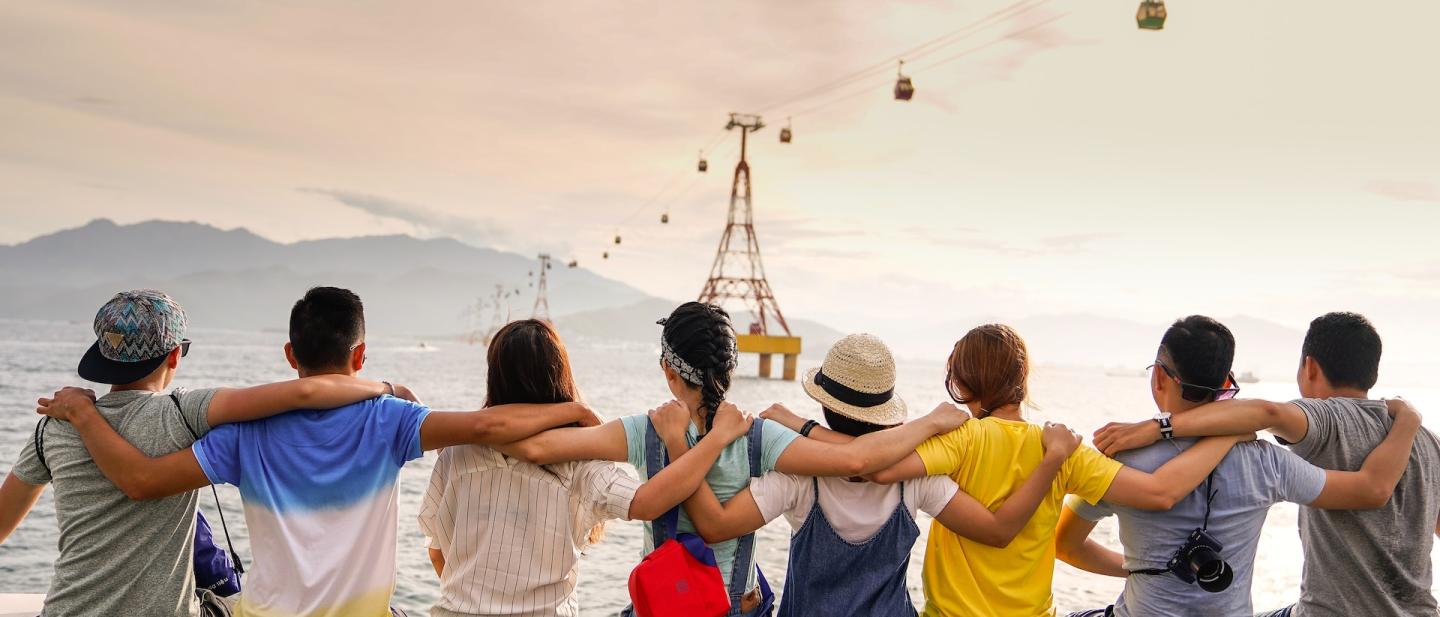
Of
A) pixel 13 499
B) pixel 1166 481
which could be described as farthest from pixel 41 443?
pixel 1166 481

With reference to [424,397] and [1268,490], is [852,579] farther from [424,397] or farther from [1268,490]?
[424,397]

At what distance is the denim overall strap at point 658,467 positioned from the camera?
2.31 meters

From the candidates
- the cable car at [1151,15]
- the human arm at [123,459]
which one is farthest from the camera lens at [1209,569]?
the cable car at [1151,15]

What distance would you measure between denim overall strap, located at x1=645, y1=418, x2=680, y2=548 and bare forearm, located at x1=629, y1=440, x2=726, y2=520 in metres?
0.07

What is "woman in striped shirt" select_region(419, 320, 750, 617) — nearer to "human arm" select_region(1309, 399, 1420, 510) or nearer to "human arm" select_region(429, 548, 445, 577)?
"human arm" select_region(429, 548, 445, 577)

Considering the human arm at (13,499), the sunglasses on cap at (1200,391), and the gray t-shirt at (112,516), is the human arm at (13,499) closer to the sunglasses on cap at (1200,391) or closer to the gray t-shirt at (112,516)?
the gray t-shirt at (112,516)

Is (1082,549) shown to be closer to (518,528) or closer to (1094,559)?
(1094,559)

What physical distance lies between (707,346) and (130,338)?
61.2 inches

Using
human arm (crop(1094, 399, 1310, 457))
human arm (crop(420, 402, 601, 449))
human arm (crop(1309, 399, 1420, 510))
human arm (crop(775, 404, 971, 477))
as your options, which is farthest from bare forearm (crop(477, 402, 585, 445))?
human arm (crop(1309, 399, 1420, 510))

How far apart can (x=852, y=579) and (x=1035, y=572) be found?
53 centimetres

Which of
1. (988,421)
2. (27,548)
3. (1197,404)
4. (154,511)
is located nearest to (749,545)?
(988,421)

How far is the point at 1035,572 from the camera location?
8.04 feet

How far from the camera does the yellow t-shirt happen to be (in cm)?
240

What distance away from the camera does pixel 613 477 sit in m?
2.35
